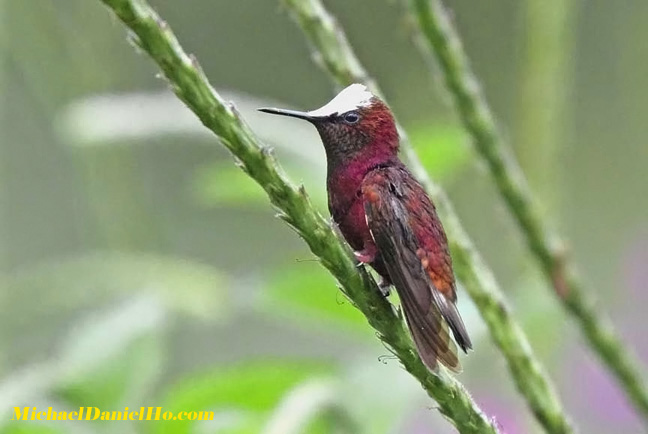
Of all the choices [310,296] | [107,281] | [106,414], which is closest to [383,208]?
[106,414]

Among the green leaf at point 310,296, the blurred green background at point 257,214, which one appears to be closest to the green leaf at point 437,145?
the blurred green background at point 257,214

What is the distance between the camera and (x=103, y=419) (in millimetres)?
901

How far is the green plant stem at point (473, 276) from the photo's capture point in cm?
62

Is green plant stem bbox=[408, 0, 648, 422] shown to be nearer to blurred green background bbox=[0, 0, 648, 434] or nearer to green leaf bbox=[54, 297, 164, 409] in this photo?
blurred green background bbox=[0, 0, 648, 434]

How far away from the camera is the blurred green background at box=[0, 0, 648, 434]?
3.22 ft

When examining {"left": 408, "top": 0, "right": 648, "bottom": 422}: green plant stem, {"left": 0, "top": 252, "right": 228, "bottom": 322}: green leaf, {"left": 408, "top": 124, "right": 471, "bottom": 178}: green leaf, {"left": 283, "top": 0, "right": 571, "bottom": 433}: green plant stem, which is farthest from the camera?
{"left": 0, "top": 252, "right": 228, "bottom": 322}: green leaf

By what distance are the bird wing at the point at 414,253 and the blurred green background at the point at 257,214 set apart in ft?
0.57

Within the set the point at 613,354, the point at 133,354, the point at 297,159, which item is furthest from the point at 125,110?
the point at 613,354

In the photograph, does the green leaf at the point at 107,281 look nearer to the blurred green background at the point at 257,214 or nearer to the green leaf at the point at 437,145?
the blurred green background at the point at 257,214

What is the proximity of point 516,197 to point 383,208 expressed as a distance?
0.30 meters

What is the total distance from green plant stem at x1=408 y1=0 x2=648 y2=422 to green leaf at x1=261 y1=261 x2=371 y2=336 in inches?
12.4

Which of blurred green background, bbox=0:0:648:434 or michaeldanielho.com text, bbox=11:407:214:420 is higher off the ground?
blurred green background, bbox=0:0:648:434

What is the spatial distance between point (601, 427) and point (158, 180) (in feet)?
4.75

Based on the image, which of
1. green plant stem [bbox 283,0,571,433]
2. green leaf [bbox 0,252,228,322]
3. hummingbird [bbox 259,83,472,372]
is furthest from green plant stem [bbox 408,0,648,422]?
green leaf [bbox 0,252,228,322]
